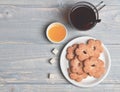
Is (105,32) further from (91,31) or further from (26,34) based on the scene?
(26,34)

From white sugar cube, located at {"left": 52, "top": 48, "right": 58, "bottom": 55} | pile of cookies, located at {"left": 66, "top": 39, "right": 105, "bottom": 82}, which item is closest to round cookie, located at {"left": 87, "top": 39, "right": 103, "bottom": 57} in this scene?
pile of cookies, located at {"left": 66, "top": 39, "right": 105, "bottom": 82}

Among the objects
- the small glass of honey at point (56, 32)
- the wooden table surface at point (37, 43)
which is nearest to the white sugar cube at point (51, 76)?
the wooden table surface at point (37, 43)

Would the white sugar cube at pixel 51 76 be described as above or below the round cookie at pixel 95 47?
below

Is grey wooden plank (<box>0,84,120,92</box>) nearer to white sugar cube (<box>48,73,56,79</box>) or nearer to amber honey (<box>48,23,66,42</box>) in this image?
white sugar cube (<box>48,73,56,79</box>)

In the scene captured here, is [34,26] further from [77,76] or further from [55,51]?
[77,76]

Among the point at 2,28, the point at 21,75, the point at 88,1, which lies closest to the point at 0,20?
the point at 2,28

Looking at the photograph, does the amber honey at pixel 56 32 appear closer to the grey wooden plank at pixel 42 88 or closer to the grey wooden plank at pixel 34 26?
the grey wooden plank at pixel 34 26

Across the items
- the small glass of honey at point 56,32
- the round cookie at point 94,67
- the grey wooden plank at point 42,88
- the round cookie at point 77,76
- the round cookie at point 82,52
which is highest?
the small glass of honey at point 56,32
